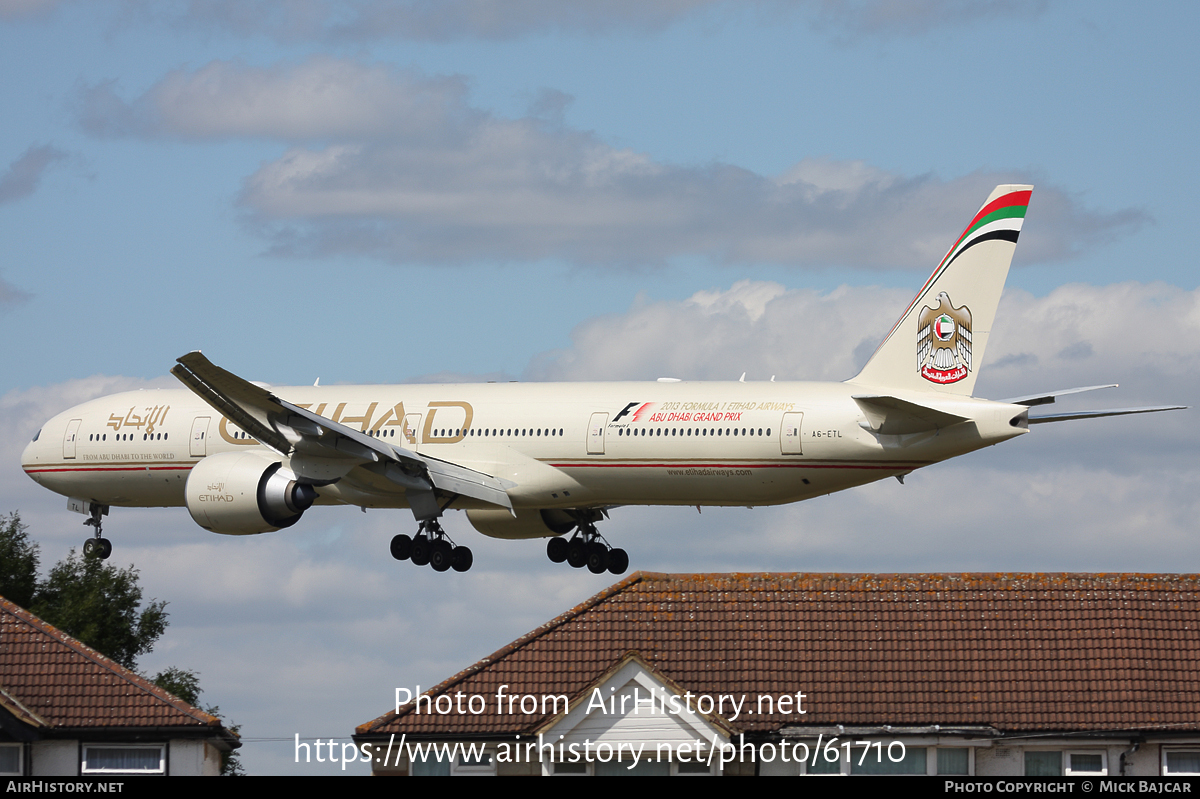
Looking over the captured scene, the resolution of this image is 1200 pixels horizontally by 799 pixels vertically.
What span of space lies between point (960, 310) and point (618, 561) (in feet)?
42.6

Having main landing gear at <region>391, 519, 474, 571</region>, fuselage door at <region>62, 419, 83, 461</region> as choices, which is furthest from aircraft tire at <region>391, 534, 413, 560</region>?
fuselage door at <region>62, 419, 83, 461</region>

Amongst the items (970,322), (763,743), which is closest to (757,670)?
(763,743)

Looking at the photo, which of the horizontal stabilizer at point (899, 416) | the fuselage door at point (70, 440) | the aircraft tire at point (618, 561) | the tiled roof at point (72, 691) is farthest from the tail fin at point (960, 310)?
the fuselage door at point (70, 440)

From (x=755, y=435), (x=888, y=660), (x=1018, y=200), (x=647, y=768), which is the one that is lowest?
(x=647, y=768)

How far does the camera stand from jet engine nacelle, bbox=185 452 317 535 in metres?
48.6

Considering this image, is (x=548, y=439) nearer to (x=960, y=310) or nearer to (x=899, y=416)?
(x=899, y=416)

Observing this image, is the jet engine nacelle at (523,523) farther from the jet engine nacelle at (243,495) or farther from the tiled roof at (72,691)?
the tiled roof at (72,691)

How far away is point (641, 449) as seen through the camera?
47.3 m

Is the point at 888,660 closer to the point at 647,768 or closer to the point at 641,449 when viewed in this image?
the point at 647,768

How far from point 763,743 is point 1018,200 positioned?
1655 centimetres

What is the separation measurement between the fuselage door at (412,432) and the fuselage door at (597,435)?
545 cm

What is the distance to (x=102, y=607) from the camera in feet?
247

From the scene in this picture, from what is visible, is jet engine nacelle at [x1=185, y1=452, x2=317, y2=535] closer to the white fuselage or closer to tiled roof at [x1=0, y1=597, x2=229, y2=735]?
the white fuselage

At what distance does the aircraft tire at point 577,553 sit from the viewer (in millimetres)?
54125
